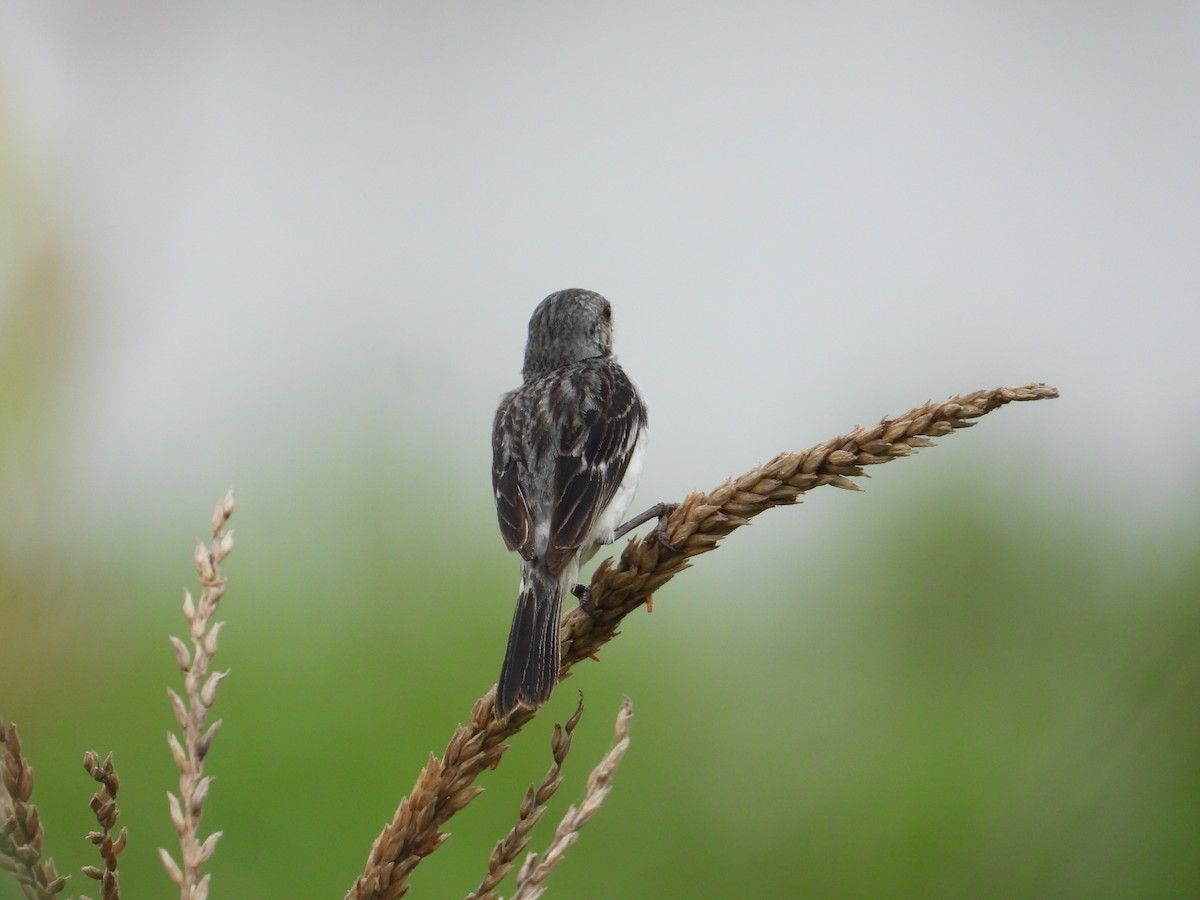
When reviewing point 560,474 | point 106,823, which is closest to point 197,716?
point 106,823

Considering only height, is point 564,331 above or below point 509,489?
above

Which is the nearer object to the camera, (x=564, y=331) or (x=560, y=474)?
(x=560, y=474)

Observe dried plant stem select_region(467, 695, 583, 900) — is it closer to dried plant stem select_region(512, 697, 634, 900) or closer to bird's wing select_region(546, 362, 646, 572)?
dried plant stem select_region(512, 697, 634, 900)

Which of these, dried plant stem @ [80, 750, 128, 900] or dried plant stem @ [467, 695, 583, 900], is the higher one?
dried plant stem @ [80, 750, 128, 900]

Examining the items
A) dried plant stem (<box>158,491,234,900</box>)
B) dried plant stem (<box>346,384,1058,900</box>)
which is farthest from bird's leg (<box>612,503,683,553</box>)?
dried plant stem (<box>158,491,234,900</box>)

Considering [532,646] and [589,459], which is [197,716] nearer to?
[532,646]

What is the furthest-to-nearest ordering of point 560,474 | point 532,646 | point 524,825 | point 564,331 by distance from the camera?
point 564,331, point 560,474, point 532,646, point 524,825

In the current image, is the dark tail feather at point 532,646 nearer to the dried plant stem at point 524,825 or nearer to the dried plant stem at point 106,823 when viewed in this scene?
the dried plant stem at point 524,825

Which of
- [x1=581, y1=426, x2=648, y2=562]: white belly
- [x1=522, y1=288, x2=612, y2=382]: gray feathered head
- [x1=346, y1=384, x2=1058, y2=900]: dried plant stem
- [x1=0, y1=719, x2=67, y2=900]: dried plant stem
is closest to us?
[x1=0, y1=719, x2=67, y2=900]: dried plant stem
